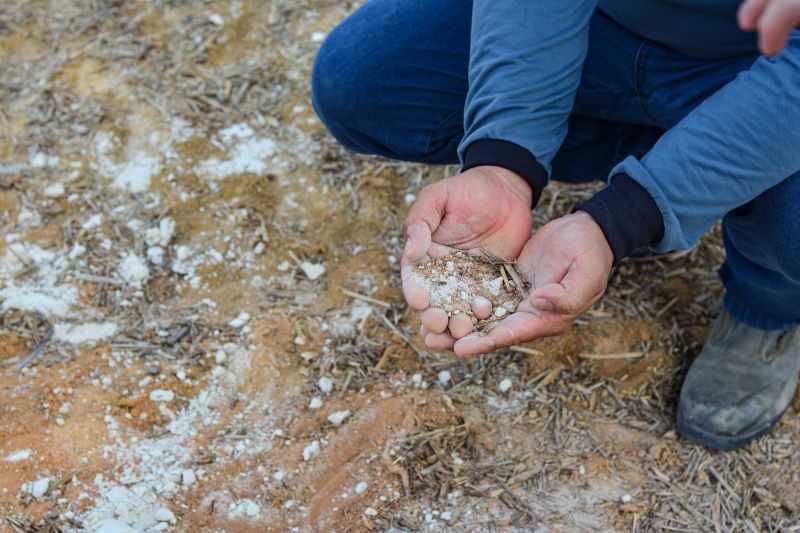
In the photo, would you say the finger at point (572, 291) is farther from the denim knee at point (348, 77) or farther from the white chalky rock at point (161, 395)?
the white chalky rock at point (161, 395)

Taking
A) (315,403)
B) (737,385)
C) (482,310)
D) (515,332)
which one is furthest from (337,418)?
(737,385)

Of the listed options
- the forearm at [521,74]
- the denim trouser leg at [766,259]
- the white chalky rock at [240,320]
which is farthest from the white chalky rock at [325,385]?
the denim trouser leg at [766,259]

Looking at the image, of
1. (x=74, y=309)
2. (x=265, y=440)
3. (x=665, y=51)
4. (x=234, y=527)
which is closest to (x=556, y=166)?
(x=665, y=51)

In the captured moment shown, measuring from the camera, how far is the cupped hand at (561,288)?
1.53 metres

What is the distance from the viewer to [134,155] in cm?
252

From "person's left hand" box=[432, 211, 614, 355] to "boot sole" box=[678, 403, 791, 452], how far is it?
57 centimetres

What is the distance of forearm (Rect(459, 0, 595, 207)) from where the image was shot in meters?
1.73

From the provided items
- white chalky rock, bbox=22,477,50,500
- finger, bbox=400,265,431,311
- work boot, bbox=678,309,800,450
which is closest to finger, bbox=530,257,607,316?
finger, bbox=400,265,431,311

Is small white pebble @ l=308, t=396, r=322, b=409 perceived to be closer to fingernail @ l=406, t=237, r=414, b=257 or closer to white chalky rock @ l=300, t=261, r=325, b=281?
white chalky rock @ l=300, t=261, r=325, b=281

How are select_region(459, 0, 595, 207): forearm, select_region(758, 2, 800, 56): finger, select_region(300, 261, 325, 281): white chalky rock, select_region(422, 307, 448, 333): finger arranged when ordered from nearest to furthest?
select_region(758, 2, 800, 56): finger
select_region(422, 307, 448, 333): finger
select_region(459, 0, 595, 207): forearm
select_region(300, 261, 325, 281): white chalky rock

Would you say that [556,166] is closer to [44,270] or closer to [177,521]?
[177,521]

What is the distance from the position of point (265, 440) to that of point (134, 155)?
1108 mm

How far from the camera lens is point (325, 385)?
1988mm

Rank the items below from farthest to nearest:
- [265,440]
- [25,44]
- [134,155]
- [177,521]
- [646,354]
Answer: [25,44] → [134,155] → [646,354] → [265,440] → [177,521]
